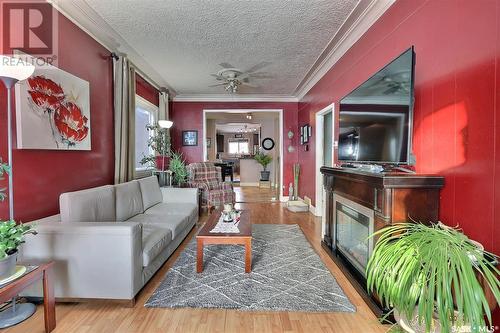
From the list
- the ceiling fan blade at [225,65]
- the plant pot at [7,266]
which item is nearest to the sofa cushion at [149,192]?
the plant pot at [7,266]

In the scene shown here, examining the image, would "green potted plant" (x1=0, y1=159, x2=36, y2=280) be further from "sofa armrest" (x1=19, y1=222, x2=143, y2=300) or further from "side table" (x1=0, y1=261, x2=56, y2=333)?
"sofa armrest" (x1=19, y1=222, x2=143, y2=300)

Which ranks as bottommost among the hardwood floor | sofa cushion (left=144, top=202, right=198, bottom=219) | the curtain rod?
the hardwood floor

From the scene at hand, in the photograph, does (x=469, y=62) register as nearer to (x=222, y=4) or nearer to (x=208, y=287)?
(x=222, y=4)

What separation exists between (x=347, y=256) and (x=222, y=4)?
2827 millimetres

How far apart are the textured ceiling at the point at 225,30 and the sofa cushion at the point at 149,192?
74.0 inches

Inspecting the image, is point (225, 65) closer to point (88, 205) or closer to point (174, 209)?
point (174, 209)

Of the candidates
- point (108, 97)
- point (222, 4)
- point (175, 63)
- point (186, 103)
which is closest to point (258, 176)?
point (186, 103)

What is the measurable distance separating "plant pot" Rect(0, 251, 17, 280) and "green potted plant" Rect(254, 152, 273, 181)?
8153 millimetres

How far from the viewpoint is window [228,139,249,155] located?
1588 centimetres

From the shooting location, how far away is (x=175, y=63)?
4.17 m

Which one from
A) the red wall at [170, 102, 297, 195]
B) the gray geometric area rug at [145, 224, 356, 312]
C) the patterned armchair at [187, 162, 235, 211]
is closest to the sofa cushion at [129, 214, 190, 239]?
the gray geometric area rug at [145, 224, 356, 312]

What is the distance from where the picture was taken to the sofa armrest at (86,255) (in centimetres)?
195

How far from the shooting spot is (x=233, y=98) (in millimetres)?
6457

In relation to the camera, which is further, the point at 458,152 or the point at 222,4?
the point at 222,4
